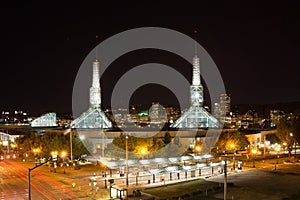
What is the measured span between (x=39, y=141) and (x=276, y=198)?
127 ft

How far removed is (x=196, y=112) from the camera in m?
99.8

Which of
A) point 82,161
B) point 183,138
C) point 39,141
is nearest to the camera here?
point 82,161

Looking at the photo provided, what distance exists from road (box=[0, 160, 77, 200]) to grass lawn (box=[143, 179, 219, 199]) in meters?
6.03

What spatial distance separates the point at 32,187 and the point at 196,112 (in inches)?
2766

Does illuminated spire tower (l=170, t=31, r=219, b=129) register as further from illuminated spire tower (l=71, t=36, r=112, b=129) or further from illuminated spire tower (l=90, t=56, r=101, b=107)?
illuminated spire tower (l=90, t=56, r=101, b=107)

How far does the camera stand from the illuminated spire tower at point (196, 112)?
315ft

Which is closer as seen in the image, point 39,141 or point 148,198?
point 148,198

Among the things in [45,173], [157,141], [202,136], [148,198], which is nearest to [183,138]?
[202,136]

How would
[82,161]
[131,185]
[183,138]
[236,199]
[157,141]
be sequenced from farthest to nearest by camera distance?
1. [183,138]
2. [157,141]
3. [82,161]
4. [131,185]
5. [236,199]

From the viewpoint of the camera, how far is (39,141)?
57.5 meters

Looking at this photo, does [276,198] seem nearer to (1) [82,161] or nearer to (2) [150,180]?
(2) [150,180]

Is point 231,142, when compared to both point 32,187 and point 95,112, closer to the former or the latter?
point 32,187

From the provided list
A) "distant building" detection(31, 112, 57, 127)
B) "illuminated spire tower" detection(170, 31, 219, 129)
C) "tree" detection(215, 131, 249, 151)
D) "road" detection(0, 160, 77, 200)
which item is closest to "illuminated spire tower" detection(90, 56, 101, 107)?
"illuminated spire tower" detection(170, 31, 219, 129)

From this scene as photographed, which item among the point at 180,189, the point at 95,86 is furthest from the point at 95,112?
the point at 180,189
